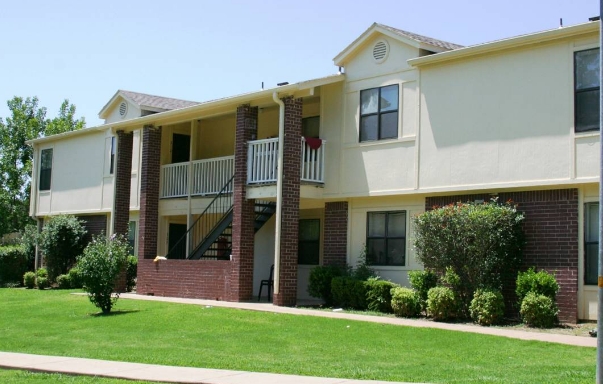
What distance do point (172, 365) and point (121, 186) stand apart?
1559cm

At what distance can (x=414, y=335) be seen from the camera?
14.5 metres

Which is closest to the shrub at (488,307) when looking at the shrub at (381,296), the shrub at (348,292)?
the shrub at (381,296)

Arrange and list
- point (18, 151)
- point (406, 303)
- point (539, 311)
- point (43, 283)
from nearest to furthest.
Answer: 1. point (539, 311)
2. point (406, 303)
3. point (43, 283)
4. point (18, 151)

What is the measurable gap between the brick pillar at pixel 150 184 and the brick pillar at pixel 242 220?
473 centimetres

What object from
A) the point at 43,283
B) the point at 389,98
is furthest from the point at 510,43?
the point at 43,283

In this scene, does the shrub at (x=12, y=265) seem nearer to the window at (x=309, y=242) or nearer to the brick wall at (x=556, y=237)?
the window at (x=309, y=242)

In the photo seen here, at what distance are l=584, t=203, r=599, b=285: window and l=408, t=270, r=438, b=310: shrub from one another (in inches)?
124

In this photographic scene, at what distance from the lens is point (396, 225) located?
2003 centimetres

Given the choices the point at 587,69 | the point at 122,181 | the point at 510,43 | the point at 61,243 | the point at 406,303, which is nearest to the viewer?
the point at 587,69

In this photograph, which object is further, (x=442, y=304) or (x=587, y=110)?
(x=442, y=304)

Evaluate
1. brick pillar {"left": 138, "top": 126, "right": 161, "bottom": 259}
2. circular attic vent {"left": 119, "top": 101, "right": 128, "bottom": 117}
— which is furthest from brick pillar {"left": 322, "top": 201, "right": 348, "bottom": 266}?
circular attic vent {"left": 119, "top": 101, "right": 128, "bottom": 117}

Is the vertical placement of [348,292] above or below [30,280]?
above

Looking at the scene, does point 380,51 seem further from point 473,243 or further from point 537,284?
point 537,284

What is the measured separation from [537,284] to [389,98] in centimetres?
628
